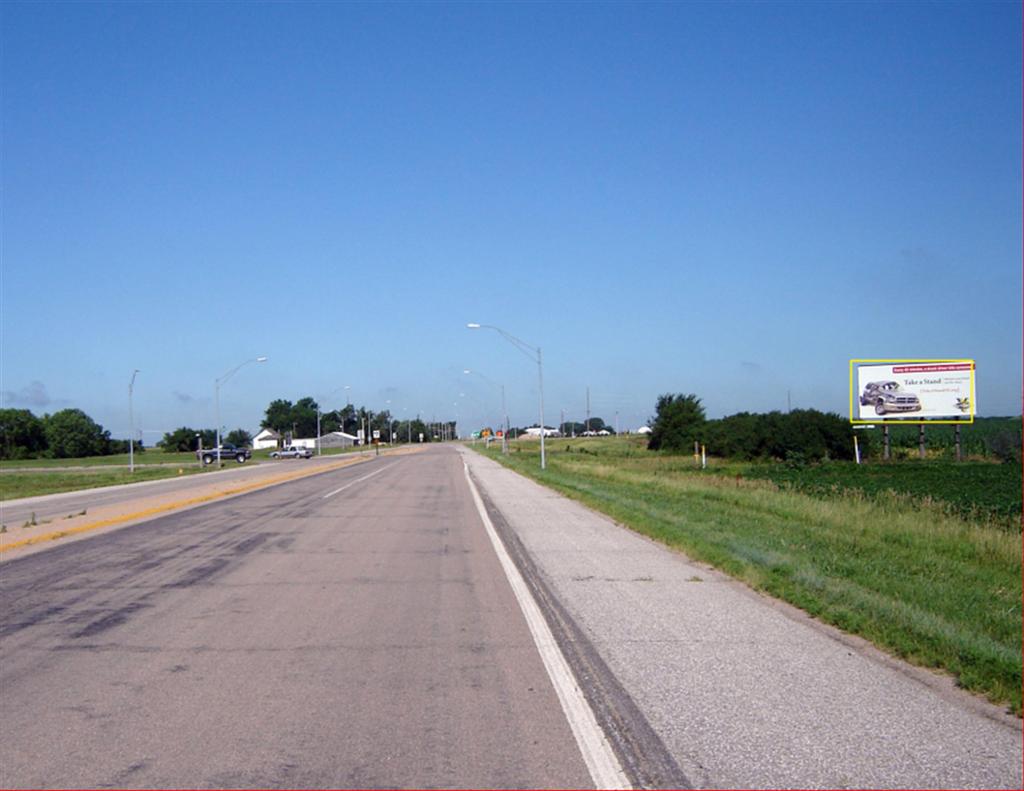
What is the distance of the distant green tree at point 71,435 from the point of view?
5901 inches

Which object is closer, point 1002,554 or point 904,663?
point 904,663

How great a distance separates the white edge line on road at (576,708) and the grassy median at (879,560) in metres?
Answer: 3.05

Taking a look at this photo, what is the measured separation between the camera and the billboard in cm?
6175

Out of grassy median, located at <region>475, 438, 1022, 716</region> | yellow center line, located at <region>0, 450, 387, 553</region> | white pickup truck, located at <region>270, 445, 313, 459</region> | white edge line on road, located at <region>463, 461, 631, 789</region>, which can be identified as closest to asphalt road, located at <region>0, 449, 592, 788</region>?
white edge line on road, located at <region>463, 461, 631, 789</region>

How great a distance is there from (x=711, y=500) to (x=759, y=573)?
1937 cm

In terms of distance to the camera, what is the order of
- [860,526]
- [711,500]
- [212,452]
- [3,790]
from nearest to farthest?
[3,790], [860,526], [711,500], [212,452]

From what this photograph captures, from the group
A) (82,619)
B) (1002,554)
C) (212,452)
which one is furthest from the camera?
(212,452)

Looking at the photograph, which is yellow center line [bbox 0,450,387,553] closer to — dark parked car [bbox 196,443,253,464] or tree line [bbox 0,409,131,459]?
dark parked car [bbox 196,443,253,464]

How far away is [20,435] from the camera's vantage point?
146 metres

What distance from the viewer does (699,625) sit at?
10.2 metres

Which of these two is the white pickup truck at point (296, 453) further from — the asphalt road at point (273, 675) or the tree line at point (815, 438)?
the asphalt road at point (273, 675)

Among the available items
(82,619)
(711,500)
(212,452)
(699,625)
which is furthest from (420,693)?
(212,452)

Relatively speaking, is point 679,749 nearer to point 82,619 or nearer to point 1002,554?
point 82,619

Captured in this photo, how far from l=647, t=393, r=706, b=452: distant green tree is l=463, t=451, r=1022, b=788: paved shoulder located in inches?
3565
